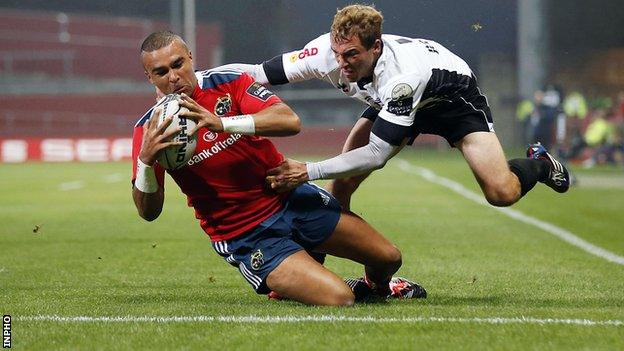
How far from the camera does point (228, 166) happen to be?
262 inches

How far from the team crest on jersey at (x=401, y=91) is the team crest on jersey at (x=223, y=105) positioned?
0.96 meters

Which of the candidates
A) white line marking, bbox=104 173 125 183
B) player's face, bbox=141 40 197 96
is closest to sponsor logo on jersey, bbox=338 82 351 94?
player's face, bbox=141 40 197 96

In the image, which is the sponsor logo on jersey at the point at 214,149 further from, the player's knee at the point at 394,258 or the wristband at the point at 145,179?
the player's knee at the point at 394,258

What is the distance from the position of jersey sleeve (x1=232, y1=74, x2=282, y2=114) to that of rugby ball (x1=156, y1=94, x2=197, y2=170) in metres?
0.46

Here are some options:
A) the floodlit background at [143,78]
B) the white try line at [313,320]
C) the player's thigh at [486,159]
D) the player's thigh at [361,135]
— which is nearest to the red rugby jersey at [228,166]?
the white try line at [313,320]

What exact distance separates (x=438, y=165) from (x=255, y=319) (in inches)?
889

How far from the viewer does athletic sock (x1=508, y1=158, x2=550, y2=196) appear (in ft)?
24.9

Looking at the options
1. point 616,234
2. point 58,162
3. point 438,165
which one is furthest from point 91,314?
point 58,162

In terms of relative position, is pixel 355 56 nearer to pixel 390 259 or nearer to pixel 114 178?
pixel 390 259

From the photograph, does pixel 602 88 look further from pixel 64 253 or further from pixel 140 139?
pixel 140 139

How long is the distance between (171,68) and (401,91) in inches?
52.9

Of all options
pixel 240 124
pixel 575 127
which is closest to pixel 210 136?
pixel 240 124

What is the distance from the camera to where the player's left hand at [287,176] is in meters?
6.62

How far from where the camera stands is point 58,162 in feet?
111
